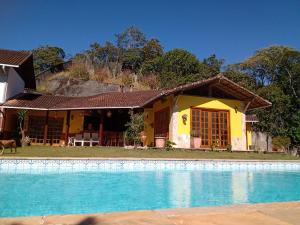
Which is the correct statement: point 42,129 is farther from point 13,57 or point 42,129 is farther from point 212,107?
point 212,107

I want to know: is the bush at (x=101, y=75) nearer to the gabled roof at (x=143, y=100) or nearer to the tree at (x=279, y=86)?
the gabled roof at (x=143, y=100)

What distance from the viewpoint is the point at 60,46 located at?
5678 cm

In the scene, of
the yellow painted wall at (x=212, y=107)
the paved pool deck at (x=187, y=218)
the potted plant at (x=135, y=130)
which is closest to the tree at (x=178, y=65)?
the yellow painted wall at (x=212, y=107)

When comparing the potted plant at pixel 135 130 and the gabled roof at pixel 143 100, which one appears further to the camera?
the gabled roof at pixel 143 100

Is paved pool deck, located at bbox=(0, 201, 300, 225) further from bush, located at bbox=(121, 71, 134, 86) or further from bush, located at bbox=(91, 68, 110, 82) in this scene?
bush, located at bbox=(121, 71, 134, 86)

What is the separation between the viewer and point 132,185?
8.60 meters

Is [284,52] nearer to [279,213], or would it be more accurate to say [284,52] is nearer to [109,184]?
[109,184]

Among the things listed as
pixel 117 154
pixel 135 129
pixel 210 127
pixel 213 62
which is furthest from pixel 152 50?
pixel 117 154

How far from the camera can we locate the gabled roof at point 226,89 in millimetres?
18109

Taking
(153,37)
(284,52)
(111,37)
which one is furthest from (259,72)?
(111,37)

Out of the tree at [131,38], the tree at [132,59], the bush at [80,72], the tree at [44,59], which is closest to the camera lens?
the bush at [80,72]

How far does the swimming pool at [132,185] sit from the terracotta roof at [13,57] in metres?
11.4

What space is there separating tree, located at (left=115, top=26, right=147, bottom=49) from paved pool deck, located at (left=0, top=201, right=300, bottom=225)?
52143mm

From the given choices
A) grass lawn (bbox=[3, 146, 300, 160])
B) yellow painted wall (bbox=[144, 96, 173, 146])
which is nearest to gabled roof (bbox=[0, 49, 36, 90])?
grass lawn (bbox=[3, 146, 300, 160])
